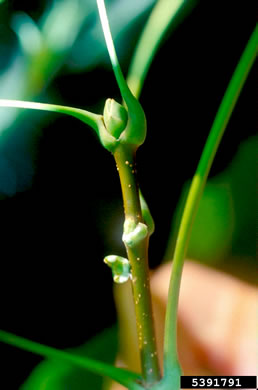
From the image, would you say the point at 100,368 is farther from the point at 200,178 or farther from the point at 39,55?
the point at 39,55

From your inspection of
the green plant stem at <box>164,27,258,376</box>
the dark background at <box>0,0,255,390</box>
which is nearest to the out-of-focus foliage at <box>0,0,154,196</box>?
the dark background at <box>0,0,255,390</box>

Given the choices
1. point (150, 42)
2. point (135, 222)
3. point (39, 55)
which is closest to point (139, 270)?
point (135, 222)

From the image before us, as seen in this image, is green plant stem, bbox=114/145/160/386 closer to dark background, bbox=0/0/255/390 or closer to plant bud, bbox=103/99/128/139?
plant bud, bbox=103/99/128/139

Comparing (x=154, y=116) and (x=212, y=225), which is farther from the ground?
(x=154, y=116)

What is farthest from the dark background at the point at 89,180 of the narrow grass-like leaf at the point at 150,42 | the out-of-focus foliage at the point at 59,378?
the narrow grass-like leaf at the point at 150,42

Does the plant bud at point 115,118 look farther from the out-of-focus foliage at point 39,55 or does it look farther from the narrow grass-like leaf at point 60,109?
the out-of-focus foliage at point 39,55

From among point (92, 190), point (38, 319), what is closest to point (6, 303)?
point (38, 319)

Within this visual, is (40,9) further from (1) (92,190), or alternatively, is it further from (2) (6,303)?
(2) (6,303)
